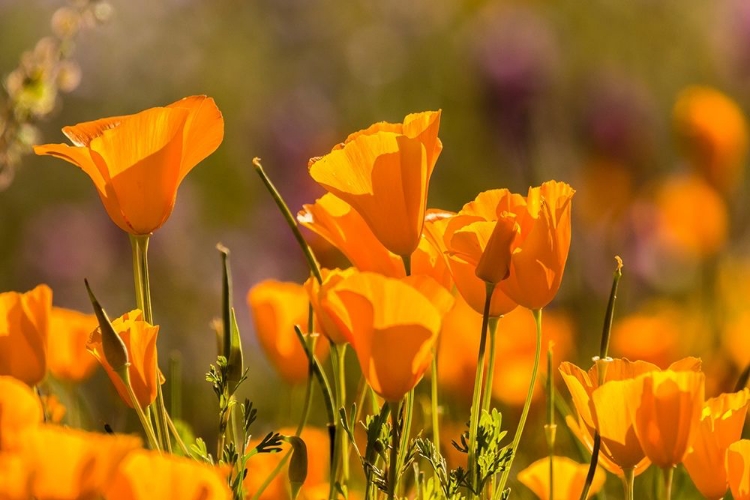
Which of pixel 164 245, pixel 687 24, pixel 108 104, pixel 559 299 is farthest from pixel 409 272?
pixel 687 24

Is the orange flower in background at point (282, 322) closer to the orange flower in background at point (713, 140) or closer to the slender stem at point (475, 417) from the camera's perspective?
the slender stem at point (475, 417)

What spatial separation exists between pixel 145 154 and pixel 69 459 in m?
0.19

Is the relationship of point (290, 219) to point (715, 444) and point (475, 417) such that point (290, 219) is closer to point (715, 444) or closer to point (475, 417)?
point (475, 417)

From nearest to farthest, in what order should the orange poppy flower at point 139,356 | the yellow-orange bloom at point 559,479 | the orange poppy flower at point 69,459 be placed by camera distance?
the orange poppy flower at point 69,459
the orange poppy flower at point 139,356
the yellow-orange bloom at point 559,479

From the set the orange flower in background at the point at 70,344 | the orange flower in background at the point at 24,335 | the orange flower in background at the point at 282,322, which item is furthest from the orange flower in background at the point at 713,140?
the orange flower in background at the point at 24,335

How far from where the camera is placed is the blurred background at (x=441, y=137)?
55.7 inches

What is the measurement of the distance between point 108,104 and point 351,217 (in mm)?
3522

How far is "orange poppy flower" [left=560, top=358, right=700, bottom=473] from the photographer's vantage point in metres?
0.52

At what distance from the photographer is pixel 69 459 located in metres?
0.44

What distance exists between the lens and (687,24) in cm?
448

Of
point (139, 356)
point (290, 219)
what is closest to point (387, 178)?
point (290, 219)

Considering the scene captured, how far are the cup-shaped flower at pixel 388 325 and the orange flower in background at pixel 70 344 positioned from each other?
0.99 feet

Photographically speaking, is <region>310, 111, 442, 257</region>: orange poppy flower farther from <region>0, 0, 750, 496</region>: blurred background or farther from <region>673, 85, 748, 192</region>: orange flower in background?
<region>673, 85, 748, 192</region>: orange flower in background

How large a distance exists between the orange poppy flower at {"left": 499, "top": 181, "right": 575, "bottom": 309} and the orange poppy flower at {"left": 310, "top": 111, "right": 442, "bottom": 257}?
0.06 m
